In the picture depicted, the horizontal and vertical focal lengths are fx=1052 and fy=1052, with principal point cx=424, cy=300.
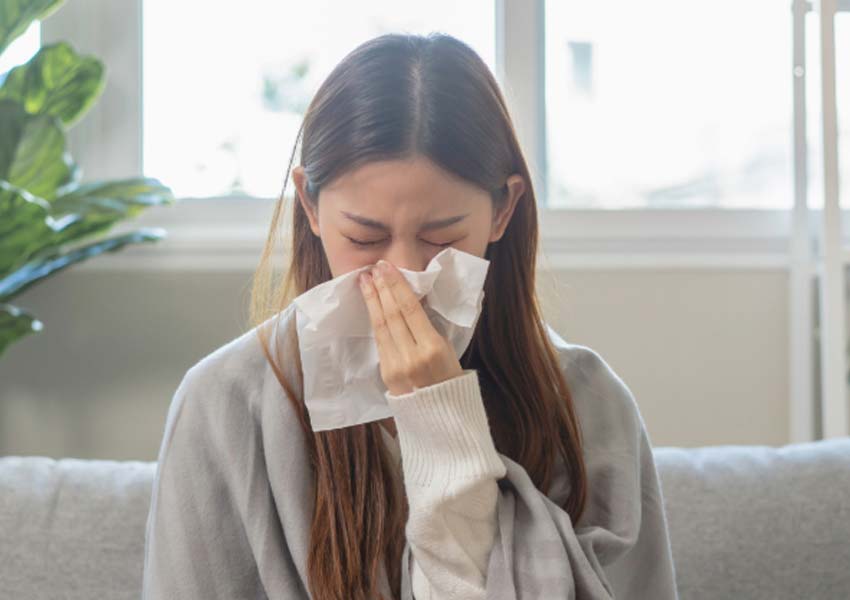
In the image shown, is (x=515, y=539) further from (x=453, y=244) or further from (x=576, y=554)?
(x=453, y=244)

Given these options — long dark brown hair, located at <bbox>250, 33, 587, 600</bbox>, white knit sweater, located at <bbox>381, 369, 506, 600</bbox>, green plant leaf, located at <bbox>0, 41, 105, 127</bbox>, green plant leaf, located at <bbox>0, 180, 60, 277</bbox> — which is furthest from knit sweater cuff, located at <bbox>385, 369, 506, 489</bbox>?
green plant leaf, located at <bbox>0, 41, 105, 127</bbox>

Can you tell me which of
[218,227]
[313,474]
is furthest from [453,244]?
[218,227]

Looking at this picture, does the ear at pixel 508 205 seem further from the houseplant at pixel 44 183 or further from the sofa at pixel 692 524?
the houseplant at pixel 44 183

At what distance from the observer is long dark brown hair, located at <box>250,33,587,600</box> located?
105cm

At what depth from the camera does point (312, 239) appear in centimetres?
120

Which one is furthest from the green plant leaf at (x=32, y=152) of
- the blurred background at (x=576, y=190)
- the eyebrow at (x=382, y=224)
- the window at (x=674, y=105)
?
the window at (x=674, y=105)

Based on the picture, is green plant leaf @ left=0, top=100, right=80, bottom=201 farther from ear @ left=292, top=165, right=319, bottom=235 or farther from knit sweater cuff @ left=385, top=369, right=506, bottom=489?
knit sweater cuff @ left=385, top=369, right=506, bottom=489

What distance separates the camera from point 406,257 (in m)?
1.04

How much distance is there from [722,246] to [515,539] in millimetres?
1262

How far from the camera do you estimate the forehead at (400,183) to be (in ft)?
3.36

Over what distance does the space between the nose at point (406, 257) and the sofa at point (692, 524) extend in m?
0.54

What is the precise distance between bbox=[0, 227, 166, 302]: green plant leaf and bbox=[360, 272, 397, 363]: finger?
0.81 meters

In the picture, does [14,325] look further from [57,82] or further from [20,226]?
[57,82]

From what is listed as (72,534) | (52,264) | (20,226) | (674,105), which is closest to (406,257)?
(72,534)
